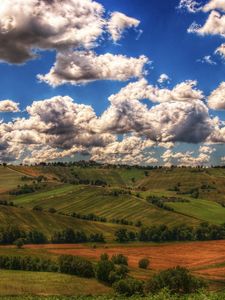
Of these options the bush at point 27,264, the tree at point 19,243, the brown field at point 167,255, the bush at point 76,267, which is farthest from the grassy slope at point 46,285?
the tree at point 19,243

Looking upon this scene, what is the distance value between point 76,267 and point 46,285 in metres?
17.7

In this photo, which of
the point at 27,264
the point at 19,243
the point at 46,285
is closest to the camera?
the point at 46,285

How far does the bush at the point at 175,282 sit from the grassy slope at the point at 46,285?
1252 cm

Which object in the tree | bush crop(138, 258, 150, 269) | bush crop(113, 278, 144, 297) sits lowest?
bush crop(113, 278, 144, 297)

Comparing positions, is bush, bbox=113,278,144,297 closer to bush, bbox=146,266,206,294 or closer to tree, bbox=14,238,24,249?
bush, bbox=146,266,206,294

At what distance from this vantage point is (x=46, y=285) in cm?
11656

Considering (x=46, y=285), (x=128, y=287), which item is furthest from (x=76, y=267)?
(x=128, y=287)

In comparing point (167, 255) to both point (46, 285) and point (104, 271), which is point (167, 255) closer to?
point (104, 271)

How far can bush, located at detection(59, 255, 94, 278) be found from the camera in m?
132

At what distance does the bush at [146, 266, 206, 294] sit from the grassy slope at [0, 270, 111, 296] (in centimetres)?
1252

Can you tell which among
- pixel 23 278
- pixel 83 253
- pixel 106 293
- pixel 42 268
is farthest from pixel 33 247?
pixel 106 293

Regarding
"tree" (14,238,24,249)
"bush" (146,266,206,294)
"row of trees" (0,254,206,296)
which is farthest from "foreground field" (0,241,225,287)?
"bush" (146,266,206,294)

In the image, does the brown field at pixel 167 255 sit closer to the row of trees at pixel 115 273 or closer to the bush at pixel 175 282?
the row of trees at pixel 115 273

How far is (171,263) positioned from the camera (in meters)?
165
